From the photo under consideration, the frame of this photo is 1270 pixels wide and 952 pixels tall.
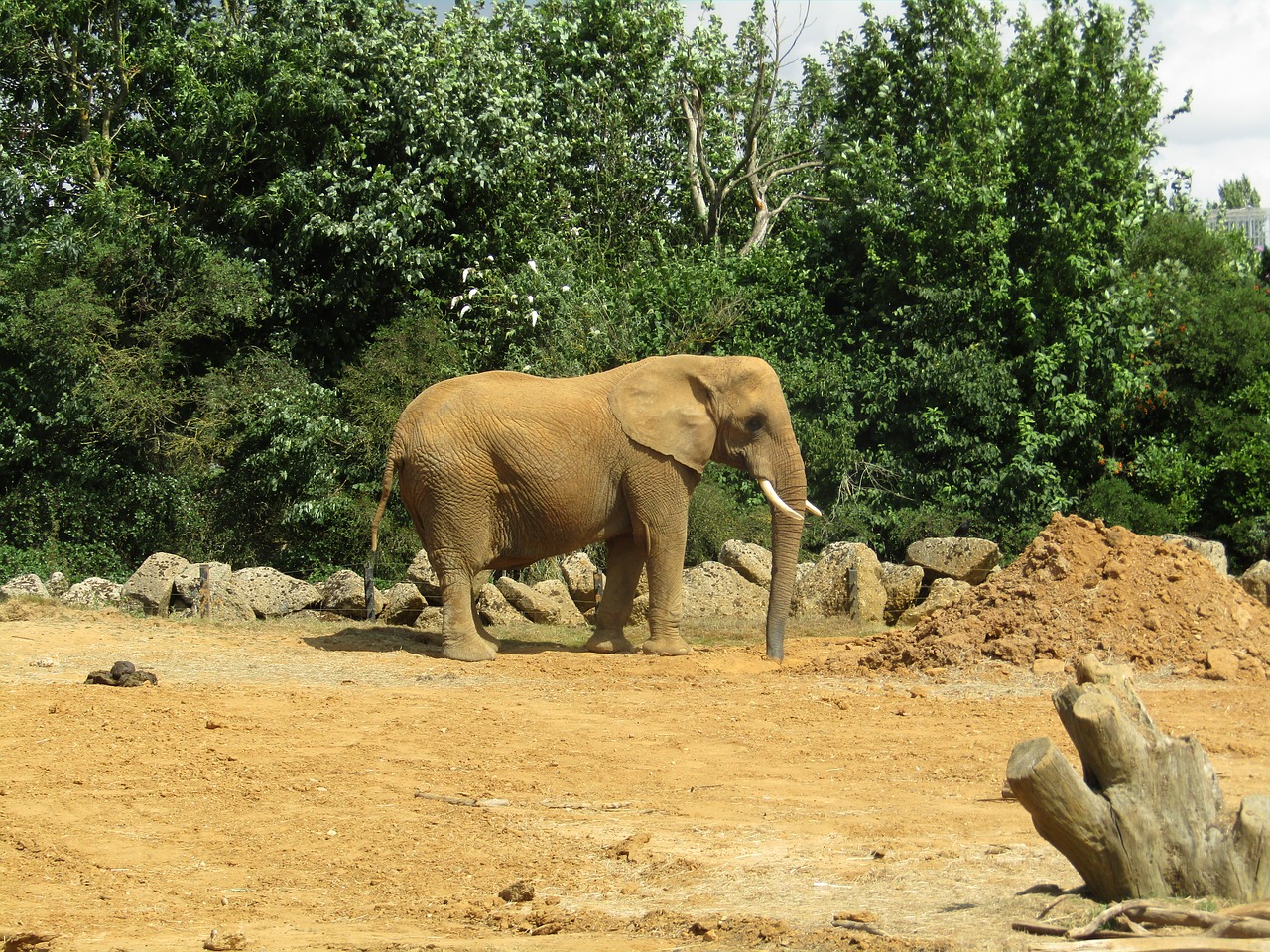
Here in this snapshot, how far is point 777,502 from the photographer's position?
13.7 m

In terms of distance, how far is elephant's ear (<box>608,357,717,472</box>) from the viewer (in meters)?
13.6

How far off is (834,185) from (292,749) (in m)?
15.9

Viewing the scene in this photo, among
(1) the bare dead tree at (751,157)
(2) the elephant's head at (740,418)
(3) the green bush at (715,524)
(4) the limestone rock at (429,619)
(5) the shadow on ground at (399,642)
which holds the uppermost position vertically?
(1) the bare dead tree at (751,157)

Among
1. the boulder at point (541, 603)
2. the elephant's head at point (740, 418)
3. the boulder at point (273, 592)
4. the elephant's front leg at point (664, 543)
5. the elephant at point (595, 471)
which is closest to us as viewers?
the elephant at point (595, 471)

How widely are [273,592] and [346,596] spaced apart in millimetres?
Answer: 789

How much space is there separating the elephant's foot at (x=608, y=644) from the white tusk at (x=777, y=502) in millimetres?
1949

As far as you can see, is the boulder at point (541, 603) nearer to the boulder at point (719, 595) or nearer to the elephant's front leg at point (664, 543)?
the boulder at point (719, 595)

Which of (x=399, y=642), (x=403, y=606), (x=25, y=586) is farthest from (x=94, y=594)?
(x=399, y=642)

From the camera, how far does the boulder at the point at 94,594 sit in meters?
16.1

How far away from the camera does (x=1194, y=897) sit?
5.20 metres

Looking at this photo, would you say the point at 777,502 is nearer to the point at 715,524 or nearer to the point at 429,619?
the point at 429,619

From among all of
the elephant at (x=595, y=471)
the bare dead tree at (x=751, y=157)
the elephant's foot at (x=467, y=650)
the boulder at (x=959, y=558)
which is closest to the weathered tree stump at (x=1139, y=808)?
the elephant at (x=595, y=471)

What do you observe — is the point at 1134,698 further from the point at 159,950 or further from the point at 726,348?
the point at 726,348

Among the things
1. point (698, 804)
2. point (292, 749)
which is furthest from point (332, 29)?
point (698, 804)
